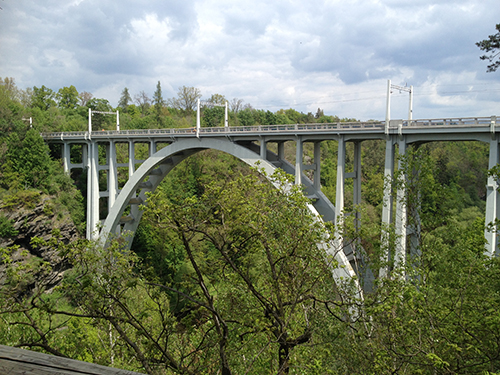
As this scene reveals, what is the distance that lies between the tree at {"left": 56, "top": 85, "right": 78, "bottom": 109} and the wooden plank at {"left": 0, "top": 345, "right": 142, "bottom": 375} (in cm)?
6282

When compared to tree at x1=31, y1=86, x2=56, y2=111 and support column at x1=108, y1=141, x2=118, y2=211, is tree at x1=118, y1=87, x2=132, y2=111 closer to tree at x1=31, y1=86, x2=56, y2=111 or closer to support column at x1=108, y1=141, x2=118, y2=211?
tree at x1=31, y1=86, x2=56, y2=111

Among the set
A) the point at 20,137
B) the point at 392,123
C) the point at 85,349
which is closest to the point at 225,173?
the point at 20,137

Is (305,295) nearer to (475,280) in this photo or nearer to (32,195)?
(475,280)

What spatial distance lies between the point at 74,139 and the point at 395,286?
30806mm

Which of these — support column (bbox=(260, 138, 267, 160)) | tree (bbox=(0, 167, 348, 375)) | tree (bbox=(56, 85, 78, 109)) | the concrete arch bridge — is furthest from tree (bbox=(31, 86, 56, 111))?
tree (bbox=(0, 167, 348, 375))

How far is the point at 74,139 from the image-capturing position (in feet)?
104

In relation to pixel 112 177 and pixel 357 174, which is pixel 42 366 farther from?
pixel 112 177

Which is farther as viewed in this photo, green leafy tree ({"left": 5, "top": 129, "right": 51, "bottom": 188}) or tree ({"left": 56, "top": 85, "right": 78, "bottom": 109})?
tree ({"left": 56, "top": 85, "right": 78, "bottom": 109})

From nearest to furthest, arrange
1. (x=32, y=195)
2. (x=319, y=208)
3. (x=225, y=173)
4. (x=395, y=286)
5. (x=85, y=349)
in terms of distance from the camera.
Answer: (x=395, y=286) < (x=85, y=349) < (x=319, y=208) < (x=32, y=195) < (x=225, y=173)

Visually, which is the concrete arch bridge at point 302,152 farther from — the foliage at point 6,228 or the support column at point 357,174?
the foliage at point 6,228

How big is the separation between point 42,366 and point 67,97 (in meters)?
64.3

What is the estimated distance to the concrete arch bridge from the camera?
12031 mm

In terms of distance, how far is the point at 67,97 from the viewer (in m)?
58.5

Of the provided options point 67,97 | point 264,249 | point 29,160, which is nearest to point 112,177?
point 29,160
